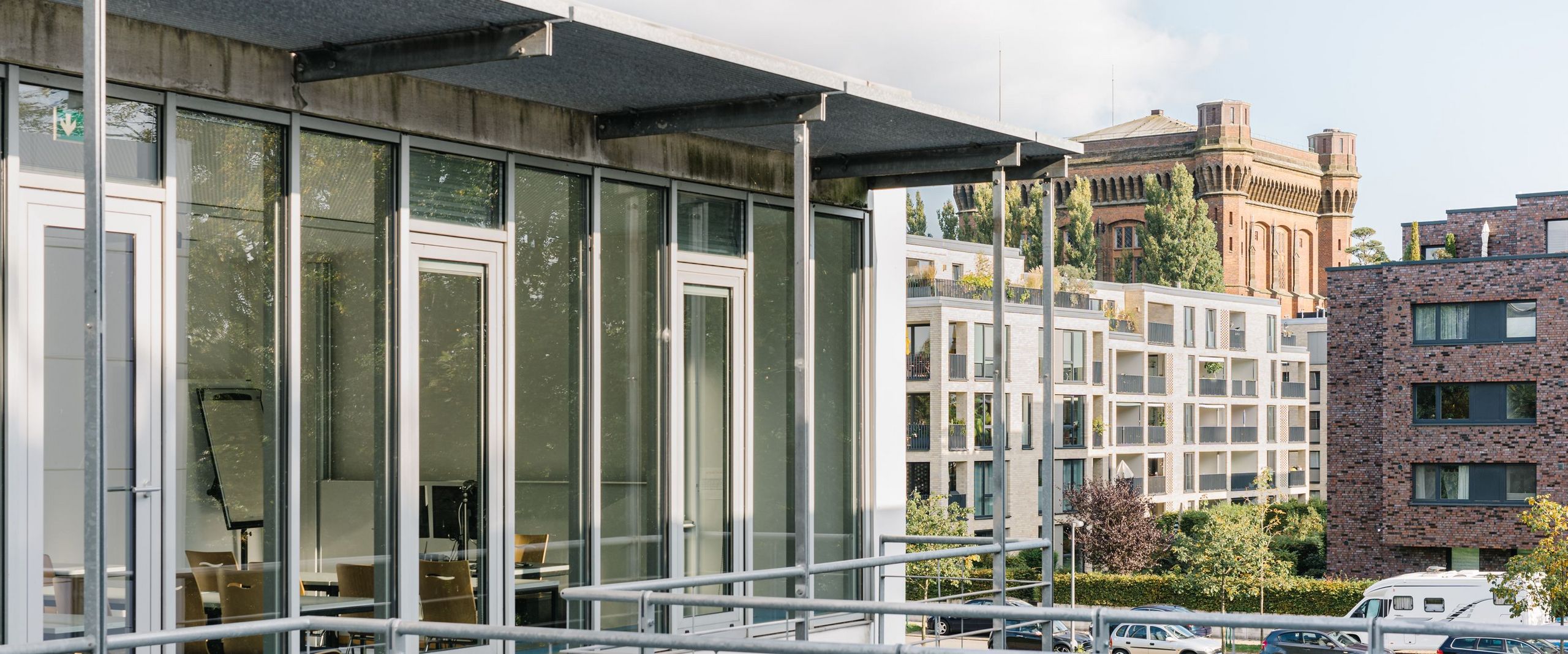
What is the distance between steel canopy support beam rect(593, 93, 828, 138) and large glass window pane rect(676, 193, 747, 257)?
926 mm

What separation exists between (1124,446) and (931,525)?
18031mm

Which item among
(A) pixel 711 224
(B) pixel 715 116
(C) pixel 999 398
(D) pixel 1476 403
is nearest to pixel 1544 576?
(D) pixel 1476 403

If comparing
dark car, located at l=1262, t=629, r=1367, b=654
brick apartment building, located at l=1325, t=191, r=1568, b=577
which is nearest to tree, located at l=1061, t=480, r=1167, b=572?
brick apartment building, located at l=1325, t=191, r=1568, b=577

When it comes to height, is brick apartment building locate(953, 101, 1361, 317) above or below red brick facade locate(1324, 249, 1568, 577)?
above

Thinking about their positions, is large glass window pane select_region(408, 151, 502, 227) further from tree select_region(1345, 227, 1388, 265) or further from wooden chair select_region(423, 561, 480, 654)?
tree select_region(1345, 227, 1388, 265)

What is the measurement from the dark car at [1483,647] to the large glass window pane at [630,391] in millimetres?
22907

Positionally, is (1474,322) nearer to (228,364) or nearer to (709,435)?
(709,435)

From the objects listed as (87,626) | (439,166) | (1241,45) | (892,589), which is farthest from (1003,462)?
(1241,45)

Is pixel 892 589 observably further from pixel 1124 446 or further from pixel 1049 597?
pixel 1124 446

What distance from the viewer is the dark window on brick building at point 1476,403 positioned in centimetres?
4438

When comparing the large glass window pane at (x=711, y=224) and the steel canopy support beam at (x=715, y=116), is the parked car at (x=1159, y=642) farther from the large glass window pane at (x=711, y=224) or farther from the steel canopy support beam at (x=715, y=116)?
the steel canopy support beam at (x=715, y=116)

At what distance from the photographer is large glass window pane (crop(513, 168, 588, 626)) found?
29.5ft

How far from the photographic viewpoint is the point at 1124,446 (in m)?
66.7

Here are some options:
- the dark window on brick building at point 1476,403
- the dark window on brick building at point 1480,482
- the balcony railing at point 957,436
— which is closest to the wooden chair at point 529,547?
the dark window on brick building at point 1480,482
